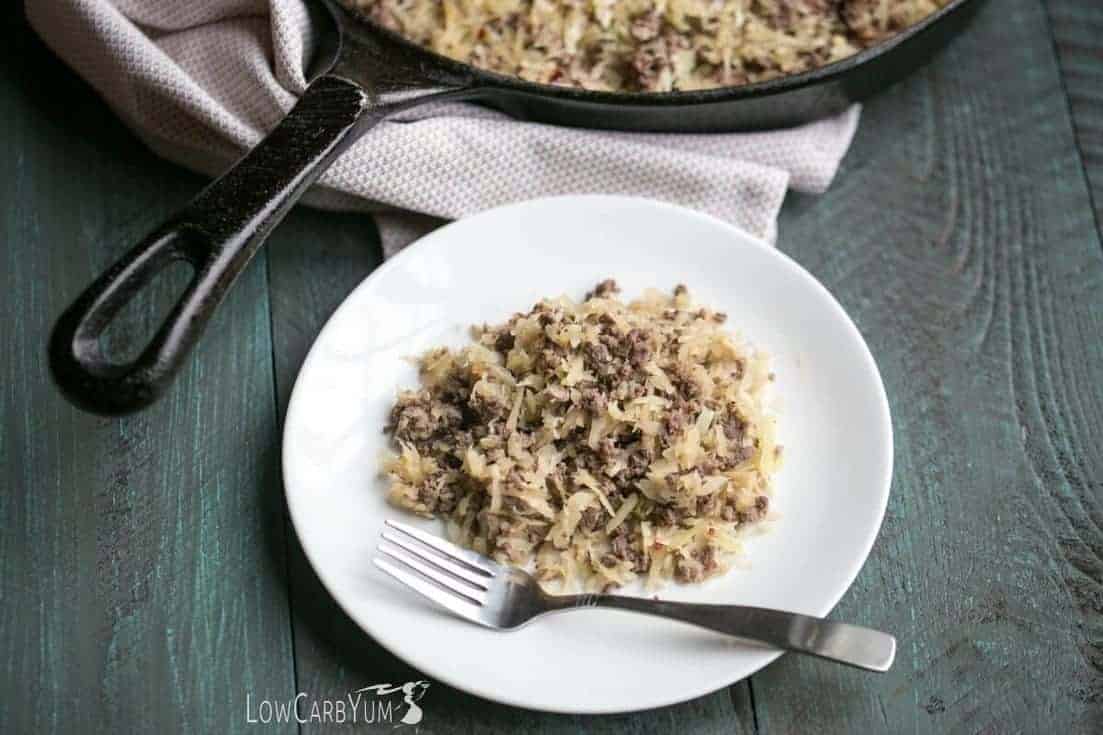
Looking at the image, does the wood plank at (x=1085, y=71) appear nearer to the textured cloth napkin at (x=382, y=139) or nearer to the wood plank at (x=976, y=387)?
the wood plank at (x=976, y=387)

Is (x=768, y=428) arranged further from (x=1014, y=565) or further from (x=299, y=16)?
(x=299, y=16)

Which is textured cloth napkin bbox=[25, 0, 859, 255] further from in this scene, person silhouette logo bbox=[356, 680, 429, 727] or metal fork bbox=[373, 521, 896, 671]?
person silhouette logo bbox=[356, 680, 429, 727]

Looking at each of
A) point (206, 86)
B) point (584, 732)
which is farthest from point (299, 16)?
point (584, 732)

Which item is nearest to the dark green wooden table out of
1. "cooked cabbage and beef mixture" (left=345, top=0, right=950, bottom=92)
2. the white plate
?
the white plate

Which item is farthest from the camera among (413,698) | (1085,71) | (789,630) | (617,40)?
(1085,71)

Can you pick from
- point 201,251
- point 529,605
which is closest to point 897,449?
point 529,605

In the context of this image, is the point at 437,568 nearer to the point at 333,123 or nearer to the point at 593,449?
the point at 593,449
